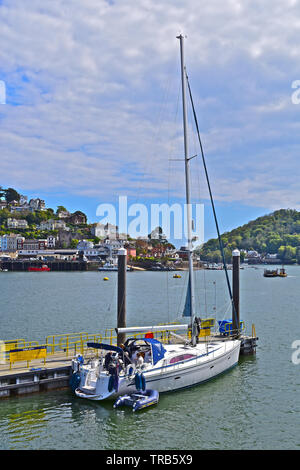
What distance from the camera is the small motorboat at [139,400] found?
18.5 metres

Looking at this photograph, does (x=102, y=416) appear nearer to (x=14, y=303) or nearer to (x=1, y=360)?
(x=1, y=360)

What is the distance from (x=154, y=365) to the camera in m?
20.5

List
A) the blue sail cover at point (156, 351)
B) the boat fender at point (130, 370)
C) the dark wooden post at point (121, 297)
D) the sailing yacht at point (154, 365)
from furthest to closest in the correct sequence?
the dark wooden post at point (121, 297) < the blue sail cover at point (156, 351) < the boat fender at point (130, 370) < the sailing yacht at point (154, 365)

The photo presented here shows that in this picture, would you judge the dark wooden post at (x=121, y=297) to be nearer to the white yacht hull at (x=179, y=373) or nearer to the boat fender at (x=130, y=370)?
the white yacht hull at (x=179, y=373)

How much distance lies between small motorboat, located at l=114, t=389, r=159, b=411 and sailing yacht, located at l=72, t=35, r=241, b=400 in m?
0.36

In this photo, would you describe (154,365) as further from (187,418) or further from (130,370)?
(187,418)

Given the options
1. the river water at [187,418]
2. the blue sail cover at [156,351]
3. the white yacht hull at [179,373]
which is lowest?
the river water at [187,418]

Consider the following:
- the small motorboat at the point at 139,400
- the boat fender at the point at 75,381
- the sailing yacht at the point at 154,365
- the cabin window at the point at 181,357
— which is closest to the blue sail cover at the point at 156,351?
the sailing yacht at the point at 154,365

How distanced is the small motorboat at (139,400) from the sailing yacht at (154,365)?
1.18 ft

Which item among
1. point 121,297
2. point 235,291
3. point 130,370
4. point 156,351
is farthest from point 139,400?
point 235,291

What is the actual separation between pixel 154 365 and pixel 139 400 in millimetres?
2194
